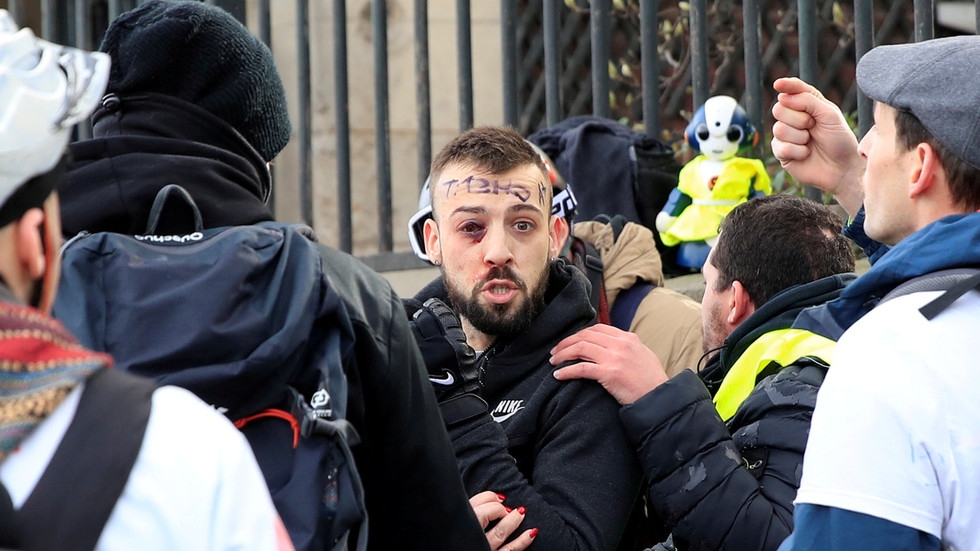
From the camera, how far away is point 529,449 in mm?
2725

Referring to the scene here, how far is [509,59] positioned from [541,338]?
2.10m

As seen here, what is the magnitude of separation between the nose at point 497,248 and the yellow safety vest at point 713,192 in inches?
55.5

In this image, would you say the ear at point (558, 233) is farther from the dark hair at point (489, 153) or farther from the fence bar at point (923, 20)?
the fence bar at point (923, 20)

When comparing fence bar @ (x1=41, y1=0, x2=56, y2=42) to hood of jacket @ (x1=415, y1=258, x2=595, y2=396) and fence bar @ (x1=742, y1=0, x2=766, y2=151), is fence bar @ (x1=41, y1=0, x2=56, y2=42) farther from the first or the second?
hood of jacket @ (x1=415, y1=258, x2=595, y2=396)

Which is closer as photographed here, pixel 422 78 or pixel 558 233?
pixel 558 233

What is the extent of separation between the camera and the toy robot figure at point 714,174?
4.18 meters

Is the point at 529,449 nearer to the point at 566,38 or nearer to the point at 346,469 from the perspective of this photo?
the point at 346,469

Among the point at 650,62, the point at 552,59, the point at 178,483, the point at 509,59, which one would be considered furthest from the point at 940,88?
the point at 509,59

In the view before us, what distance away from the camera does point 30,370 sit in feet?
4.13

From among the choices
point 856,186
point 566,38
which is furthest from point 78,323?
point 566,38

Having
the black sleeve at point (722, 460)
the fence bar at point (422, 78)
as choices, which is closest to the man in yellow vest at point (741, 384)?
the black sleeve at point (722, 460)

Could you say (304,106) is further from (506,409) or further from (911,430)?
(911,430)

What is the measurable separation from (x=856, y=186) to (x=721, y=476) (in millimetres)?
792

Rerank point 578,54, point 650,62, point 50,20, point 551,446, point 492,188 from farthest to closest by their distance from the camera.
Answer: point 578,54 < point 50,20 < point 650,62 < point 492,188 < point 551,446
